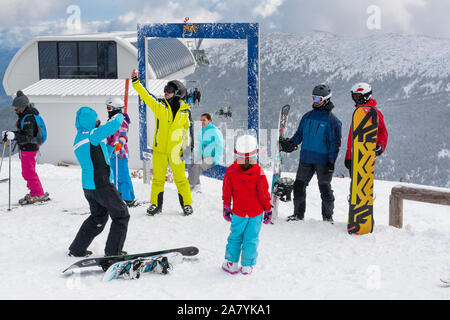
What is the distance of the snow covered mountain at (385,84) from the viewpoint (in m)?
59.2

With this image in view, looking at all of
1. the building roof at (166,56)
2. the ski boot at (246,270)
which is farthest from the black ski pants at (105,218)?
the building roof at (166,56)

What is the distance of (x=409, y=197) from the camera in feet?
18.6

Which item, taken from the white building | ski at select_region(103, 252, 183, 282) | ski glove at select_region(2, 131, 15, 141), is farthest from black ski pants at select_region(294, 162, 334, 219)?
the white building

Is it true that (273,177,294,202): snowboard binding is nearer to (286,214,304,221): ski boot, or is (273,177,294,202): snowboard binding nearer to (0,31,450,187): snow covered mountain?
(286,214,304,221): ski boot

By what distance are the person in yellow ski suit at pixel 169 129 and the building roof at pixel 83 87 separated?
33.1 feet

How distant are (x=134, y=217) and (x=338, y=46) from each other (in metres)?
102

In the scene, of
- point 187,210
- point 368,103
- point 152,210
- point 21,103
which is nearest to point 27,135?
point 21,103

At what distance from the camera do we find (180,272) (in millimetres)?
4176

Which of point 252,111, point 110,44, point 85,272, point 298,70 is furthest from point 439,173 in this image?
point 85,272

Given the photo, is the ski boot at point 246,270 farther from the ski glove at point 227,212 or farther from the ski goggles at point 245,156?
the ski goggles at point 245,156

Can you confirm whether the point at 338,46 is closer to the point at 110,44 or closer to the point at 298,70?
the point at 298,70

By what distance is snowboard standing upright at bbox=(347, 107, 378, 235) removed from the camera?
5281mm

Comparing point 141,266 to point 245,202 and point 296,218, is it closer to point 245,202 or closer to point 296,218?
point 245,202

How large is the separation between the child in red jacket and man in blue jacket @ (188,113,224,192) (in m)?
3.47
